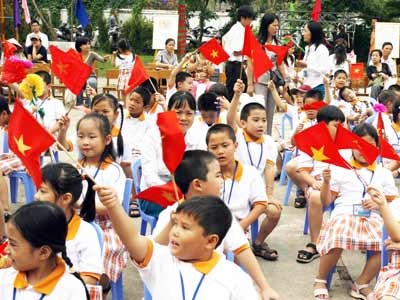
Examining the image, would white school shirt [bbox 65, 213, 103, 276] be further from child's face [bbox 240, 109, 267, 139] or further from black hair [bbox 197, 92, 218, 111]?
black hair [bbox 197, 92, 218, 111]

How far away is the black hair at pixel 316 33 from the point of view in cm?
686

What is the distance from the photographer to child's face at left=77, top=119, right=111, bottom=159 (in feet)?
11.4

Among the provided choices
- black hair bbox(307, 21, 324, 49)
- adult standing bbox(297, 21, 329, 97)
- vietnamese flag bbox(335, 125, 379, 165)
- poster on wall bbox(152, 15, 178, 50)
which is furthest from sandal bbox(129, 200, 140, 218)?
poster on wall bbox(152, 15, 178, 50)

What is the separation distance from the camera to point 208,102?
4.96 metres

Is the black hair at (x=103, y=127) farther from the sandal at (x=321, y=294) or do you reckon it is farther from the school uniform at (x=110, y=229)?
the sandal at (x=321, y=294)

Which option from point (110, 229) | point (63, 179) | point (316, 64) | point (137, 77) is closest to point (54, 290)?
point (63, 179)

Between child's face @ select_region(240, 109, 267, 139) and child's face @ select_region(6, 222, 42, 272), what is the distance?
244cm

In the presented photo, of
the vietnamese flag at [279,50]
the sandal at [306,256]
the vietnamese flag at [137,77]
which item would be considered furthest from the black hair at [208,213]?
the vietnamese flag at [279,50]

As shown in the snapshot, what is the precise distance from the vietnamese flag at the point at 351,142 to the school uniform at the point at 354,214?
344 millimetres

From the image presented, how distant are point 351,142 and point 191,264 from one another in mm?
1482

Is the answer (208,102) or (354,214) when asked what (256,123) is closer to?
(208,102)

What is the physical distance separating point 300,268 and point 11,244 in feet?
7.99

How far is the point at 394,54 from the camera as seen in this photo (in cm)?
1213

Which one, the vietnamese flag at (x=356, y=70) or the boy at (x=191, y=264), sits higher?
the boy at (x=191, y=264)
